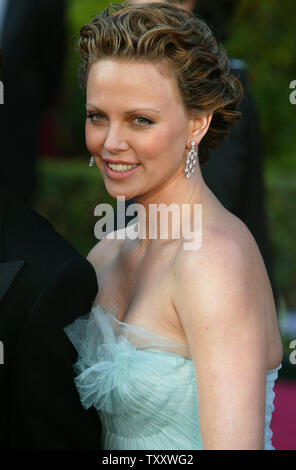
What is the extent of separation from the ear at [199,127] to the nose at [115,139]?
216mm

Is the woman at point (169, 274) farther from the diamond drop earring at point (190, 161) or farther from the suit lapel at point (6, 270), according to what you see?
the suit lapel at point (6, 270)

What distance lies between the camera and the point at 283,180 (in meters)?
6.96

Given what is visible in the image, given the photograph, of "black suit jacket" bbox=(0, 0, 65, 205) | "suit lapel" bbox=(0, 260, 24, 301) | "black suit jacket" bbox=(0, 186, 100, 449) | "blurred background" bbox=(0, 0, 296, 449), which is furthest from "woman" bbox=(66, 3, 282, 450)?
"black suit jacket" bbox=(0, 0, 65, 205)

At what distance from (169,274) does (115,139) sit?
392 millimetres

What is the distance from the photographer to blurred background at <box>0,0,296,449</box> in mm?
6012

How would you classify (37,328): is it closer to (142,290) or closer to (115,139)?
(142,290)

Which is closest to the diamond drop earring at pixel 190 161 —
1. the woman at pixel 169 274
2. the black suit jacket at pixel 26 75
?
the woman at pixel 169 274

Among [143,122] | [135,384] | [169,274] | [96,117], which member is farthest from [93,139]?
[135,384]

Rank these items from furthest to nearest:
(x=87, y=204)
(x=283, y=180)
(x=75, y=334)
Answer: (x=87, y=204)
(x=283, y=180)
(x=75, y=334)

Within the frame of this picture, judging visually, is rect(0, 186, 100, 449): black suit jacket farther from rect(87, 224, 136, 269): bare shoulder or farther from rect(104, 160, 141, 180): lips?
rect(87, 224, 136, 269): bare shoulder

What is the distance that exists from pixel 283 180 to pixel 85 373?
4898 mm

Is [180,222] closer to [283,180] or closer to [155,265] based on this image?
[155,265]
